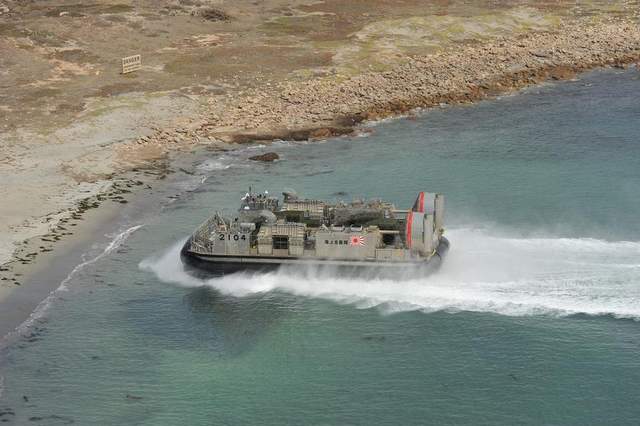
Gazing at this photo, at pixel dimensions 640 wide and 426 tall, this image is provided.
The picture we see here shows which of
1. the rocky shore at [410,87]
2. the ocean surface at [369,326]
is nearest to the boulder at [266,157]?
the rocky shore at [410,87]

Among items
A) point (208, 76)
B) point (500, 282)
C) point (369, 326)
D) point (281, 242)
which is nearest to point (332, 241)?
point (281, 242)

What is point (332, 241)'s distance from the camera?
184ft

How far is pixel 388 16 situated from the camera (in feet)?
397

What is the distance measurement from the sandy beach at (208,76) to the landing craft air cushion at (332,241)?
35.4 ft

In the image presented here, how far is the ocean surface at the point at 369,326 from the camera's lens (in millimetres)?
44875

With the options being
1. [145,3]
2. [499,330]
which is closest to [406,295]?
[499,330]

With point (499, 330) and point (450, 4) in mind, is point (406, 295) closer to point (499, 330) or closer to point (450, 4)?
point (499, 330)

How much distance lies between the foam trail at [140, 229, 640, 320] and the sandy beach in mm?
14907

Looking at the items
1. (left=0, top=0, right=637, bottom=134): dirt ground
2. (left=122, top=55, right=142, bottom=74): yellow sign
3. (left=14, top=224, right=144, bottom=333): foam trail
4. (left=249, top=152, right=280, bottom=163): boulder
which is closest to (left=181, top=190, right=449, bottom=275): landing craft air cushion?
(left=14, top=224, right=144, bottom=333): foam trail

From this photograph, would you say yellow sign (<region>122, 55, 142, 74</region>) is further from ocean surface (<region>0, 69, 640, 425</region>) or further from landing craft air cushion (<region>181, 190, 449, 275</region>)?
landing craft air cushion (<region>181, 190, 449, 275</region>)

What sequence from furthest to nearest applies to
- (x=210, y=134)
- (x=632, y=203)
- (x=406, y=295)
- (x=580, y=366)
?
(x=210, y=134) → (x=632, y=203) → (x=406, y=295) → (x=580, y=366)

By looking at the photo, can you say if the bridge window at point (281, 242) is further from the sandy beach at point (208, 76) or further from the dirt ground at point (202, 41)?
the dirt ground at point (202, 41)

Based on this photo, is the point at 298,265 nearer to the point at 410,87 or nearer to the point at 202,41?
the point at 410,87

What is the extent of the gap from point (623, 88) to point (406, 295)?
184 ft
